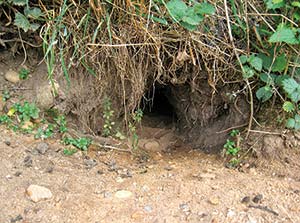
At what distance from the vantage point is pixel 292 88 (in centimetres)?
177

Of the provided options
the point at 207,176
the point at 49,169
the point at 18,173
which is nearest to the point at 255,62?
the point at 207,176

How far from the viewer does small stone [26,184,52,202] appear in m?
1.56

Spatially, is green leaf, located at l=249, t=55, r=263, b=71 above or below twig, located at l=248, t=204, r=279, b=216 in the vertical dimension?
above

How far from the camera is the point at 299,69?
1.83 metres

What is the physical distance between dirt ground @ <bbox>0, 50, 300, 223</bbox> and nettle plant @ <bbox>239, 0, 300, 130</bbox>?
9.7 inches

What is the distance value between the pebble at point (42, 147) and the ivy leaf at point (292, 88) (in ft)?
3.47

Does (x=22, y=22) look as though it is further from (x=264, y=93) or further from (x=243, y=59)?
(x=264, y=93)

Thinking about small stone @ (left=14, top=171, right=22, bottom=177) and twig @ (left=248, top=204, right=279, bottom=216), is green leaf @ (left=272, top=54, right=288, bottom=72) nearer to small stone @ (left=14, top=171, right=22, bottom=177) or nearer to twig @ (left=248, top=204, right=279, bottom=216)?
twig @ (left=248, top=204, right=279, bottom=216)

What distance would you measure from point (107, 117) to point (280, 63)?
2.95ft

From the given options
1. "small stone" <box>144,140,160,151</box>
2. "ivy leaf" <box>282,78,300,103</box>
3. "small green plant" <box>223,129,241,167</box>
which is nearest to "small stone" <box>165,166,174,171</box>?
"small green plant" <box>223,129,241,167</box>

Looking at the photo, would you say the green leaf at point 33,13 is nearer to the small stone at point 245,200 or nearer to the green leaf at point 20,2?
the green leaf at point 20,2

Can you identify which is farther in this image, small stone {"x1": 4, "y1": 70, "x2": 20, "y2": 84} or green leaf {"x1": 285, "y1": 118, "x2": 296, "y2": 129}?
small stone {"x1": 4, "y1": 70, "x2": 20, "y2": 84}

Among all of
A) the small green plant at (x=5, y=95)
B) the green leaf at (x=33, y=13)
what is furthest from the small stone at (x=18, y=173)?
the green leaf at (x=33, y=13)

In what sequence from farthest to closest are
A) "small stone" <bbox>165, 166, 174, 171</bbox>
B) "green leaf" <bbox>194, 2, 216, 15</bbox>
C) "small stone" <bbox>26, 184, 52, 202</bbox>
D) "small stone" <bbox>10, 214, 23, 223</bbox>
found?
"small stone" <bbox>165, 166, 174, 171</bbox> < "green leaf" <bbox>194, 2, 216, 15</bbox> < "small stone" <bbox>26, 184, 52, 202</bbox> < "small stone" <bbox>10, 214, 23, 223</bbox>
